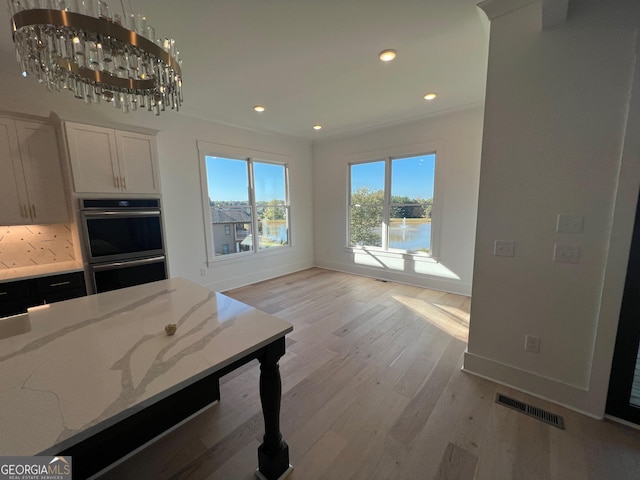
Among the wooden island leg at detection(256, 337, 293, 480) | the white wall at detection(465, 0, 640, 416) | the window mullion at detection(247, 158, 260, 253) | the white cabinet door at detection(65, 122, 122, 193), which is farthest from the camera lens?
the window mullion at detection(247, 158, 260, 253)

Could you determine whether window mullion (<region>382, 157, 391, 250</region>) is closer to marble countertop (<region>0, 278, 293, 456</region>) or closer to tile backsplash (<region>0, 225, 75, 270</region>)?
marble countertop (<region>0, 278, 293, 456</region>)

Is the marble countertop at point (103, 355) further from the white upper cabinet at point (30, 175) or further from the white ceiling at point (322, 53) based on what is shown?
the white ceiling at point (322, 53)

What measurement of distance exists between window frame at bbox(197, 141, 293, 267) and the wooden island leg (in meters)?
3.26

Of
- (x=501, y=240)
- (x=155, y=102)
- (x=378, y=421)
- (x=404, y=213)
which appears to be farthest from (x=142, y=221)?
(x=404, y=213)

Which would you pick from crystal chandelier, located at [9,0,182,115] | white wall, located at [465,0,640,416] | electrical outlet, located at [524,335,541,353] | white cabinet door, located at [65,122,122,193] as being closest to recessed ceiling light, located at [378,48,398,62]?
white wall, located at [465,0,640,416]

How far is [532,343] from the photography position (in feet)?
6.42

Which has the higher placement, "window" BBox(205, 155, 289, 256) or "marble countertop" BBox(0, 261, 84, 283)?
"window" BBox(205, 155, 289, 256)

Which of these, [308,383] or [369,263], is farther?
[369,263]

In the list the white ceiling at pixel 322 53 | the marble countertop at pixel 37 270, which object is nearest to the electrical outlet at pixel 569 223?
the white ceiling at pixel 322 53

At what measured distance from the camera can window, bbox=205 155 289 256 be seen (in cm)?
432

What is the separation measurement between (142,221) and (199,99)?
1.68 m

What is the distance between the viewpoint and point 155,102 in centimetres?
146

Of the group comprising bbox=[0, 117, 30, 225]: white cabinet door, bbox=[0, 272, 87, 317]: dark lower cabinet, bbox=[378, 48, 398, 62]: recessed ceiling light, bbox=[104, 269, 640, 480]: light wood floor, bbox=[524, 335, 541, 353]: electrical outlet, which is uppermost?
bbox=[378, 48, 398, 62]: recessed ceiling light

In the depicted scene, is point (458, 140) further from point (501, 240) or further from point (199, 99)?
point (199, 99)
